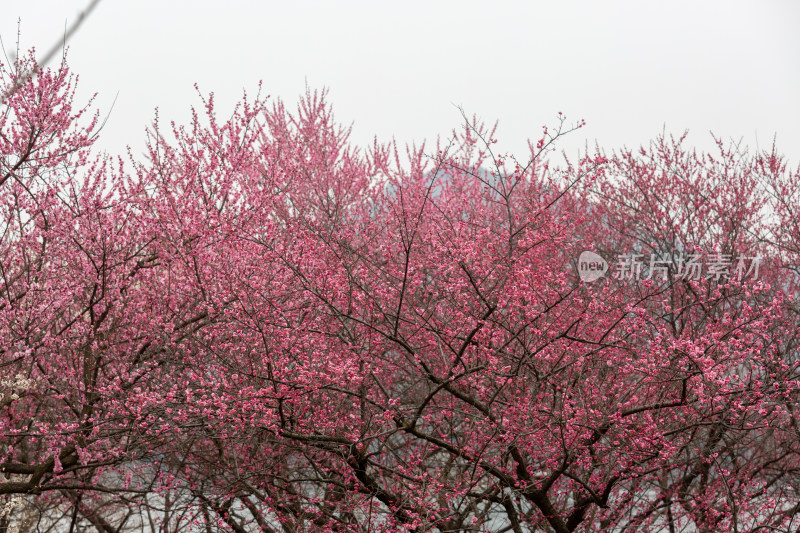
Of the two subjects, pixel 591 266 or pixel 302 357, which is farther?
pixel 591 266

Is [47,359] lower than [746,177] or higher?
lower

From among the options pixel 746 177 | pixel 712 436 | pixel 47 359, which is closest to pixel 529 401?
pixel 712 436

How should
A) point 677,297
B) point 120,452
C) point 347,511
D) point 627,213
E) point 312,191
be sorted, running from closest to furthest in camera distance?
point 120,452 → point 347,511 → point 677,297 → point 627,213 → point 312,191

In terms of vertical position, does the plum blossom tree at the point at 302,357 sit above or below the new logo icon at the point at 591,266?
below

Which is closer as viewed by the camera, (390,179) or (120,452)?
(120,452)

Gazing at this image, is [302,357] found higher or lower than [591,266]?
lower

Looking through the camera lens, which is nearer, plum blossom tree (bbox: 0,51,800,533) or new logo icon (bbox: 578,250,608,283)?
plum blossom tree (bbox: 0,51,800,533)

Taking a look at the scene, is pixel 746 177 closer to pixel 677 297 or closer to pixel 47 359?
pixel 677 297

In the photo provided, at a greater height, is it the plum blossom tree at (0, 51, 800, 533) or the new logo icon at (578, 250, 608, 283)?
the new logo icon at (578, 250, 608, 283)

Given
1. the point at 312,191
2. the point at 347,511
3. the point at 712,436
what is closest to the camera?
the point at 347,511

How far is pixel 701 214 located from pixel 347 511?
6899mm

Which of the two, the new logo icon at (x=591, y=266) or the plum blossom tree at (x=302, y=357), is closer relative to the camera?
the plum blossom tree at (x=302, y=357)

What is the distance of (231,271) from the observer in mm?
5879

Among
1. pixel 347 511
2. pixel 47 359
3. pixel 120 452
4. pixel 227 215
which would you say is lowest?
pixel 347 511
